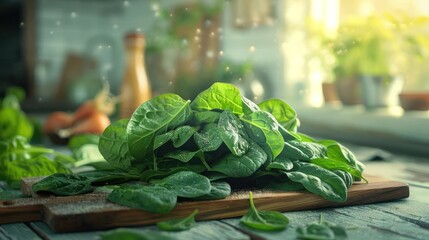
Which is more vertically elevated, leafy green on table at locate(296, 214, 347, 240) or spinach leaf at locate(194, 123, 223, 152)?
spinach leaf at locate(194, 123, 223, 152)

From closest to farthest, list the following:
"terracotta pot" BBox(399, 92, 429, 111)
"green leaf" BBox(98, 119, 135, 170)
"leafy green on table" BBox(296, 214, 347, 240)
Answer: "leafy green on table" BBox(296, 214, 347, 240)
"green leaf" BBox(98, 119, 135, 170)
"terracotta pot" BBox(399, 92, 429, 111)

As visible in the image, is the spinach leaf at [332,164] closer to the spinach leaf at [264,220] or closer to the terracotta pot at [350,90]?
the spinach leaf at [264,220]

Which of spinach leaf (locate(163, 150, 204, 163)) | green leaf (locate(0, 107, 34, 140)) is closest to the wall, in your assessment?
green leaf (locate(0, 107, 34, 140))

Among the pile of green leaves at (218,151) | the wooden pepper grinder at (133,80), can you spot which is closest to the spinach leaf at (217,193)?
the pile of green leaves at (218,151)

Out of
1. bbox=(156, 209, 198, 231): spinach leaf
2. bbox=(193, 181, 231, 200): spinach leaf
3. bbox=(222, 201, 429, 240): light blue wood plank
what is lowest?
bbox=(222, 201, 429, 240): light blue wood plank

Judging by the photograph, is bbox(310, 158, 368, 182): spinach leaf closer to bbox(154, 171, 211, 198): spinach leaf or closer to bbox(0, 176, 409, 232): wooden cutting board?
bbox(0, 176, 409, 232): wooden cutting board

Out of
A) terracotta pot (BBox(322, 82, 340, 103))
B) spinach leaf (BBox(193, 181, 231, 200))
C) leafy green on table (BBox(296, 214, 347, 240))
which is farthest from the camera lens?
terracotta pot (BBox(322, 82, 340, 103))

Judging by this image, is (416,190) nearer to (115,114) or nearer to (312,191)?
(312,191)

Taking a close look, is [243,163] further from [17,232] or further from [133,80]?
[133,80]

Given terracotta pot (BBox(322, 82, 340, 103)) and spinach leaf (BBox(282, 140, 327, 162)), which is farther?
terracotta pot (BBox(322, 82, 340, 103))
